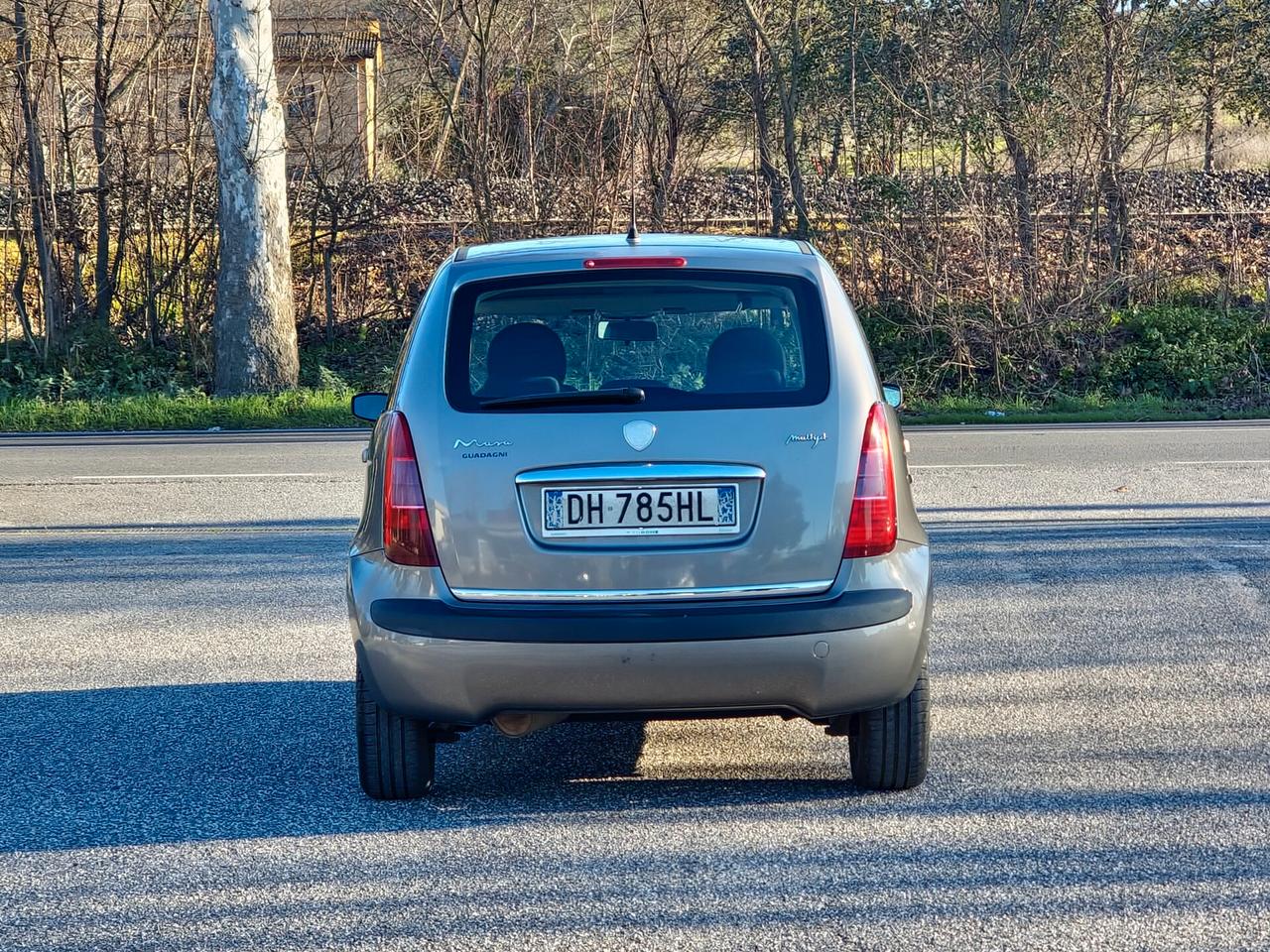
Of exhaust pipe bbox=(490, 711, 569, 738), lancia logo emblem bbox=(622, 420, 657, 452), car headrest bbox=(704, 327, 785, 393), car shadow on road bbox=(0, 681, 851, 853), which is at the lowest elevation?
car shadow on road bbox=(0, 681, 851, 853)

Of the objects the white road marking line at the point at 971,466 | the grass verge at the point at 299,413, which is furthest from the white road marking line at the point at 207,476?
the white road marking line at the point at 971,466

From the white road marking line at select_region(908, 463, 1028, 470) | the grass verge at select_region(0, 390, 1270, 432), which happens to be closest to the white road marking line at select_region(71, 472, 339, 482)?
the grass verge at select_region(0, 390, 1270, 432)

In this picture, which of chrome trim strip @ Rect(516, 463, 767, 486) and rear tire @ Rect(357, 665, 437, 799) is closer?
chrome trim strip @ Rect(516, 463, 767, 486)

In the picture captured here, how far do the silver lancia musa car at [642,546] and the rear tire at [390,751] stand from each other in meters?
0.08

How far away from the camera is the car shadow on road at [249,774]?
14.7 ft

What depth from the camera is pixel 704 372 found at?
177 inches

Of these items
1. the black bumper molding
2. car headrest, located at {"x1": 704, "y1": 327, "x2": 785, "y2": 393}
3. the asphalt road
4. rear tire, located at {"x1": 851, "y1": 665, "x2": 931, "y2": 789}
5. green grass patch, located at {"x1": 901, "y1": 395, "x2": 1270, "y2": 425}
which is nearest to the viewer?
the asphalt road

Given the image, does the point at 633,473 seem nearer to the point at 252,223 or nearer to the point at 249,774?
the point at 249,774

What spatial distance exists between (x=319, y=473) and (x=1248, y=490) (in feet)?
22.2

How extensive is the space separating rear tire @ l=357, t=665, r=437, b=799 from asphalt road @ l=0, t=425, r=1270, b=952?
8cm

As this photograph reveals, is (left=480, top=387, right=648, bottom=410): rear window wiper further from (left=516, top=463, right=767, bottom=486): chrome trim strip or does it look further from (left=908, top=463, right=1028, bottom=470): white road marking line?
(left=908, top=463, right=1028, bottom=470): white road marking line

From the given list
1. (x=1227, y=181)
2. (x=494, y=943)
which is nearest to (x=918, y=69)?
(x=1227, y=181)

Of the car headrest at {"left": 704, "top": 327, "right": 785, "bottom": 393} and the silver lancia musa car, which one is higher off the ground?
the car headrest at {"left": 704, "top": 327, "right": 785, "bottom": 393}

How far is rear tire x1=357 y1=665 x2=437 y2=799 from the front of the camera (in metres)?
4.54
